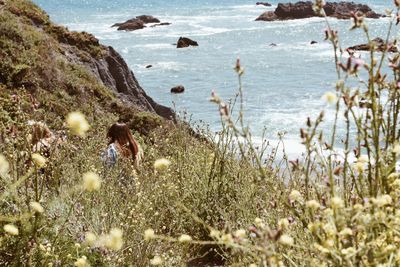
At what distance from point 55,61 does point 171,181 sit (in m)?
6.77

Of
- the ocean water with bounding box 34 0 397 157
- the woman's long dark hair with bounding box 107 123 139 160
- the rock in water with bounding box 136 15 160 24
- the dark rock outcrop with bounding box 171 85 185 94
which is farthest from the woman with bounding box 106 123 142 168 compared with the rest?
the rock in water with bounding box 136 15 160 24

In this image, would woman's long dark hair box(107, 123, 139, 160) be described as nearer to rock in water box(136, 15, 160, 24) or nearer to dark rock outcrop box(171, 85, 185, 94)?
dark rock outcrop box(171, 85, 185, 94)

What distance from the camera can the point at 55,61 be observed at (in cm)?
1193

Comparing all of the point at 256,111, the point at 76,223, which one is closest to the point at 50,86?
the point at 76,223

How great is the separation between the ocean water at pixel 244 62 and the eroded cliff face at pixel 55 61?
209 cm

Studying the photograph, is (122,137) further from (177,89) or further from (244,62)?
(244,62)

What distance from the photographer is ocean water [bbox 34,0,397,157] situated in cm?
1984

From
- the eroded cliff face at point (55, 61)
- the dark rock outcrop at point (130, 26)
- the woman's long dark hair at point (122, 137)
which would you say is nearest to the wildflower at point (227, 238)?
the woman's long dark hair at point (122, 137)

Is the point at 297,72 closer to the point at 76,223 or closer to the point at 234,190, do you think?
the point at 234,190

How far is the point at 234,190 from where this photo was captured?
570 cm

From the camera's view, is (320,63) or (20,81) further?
(320,63)

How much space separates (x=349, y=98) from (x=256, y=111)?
17729mm

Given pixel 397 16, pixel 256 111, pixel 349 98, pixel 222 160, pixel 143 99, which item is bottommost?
pixel 256 111

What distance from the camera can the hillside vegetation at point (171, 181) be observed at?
7.11 feet
